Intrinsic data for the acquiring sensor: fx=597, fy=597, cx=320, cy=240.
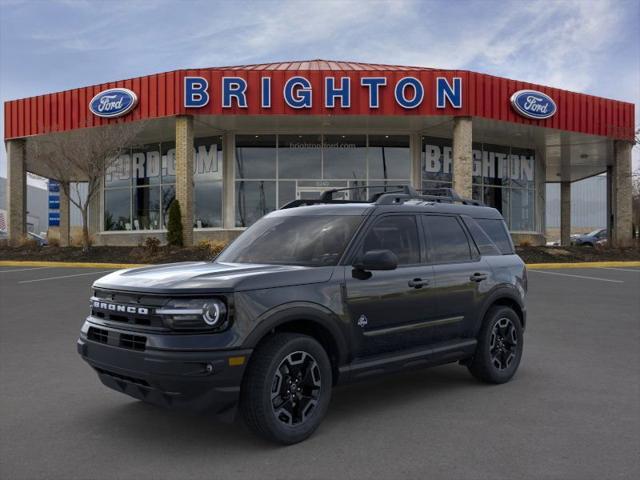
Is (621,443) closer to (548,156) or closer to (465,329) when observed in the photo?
(465,329)

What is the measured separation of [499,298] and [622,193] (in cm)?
2407

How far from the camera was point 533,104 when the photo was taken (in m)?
23.1

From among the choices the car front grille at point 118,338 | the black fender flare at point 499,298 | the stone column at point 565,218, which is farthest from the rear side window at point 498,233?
the stone column at point 565,218

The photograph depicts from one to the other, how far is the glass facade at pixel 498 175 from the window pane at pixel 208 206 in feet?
29.0

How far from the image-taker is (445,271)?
5387 millimetres

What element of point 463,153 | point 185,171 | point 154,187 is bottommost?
point 154,187

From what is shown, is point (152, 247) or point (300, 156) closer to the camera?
point (152, 247)

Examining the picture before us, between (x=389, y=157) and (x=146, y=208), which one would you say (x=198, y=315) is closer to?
(x=389, y=157)

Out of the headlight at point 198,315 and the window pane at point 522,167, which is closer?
the headlight at point 198,315

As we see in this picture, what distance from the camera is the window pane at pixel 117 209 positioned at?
27.7 meters

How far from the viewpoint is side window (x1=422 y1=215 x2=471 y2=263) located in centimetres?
546

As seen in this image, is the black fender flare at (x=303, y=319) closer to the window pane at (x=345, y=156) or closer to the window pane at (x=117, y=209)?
the window pane at (x=345, y=156)

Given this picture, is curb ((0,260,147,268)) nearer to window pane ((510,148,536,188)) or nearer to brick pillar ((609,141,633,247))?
window pane ((510,148,536,188))

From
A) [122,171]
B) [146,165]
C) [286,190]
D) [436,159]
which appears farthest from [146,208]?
[436,159]
